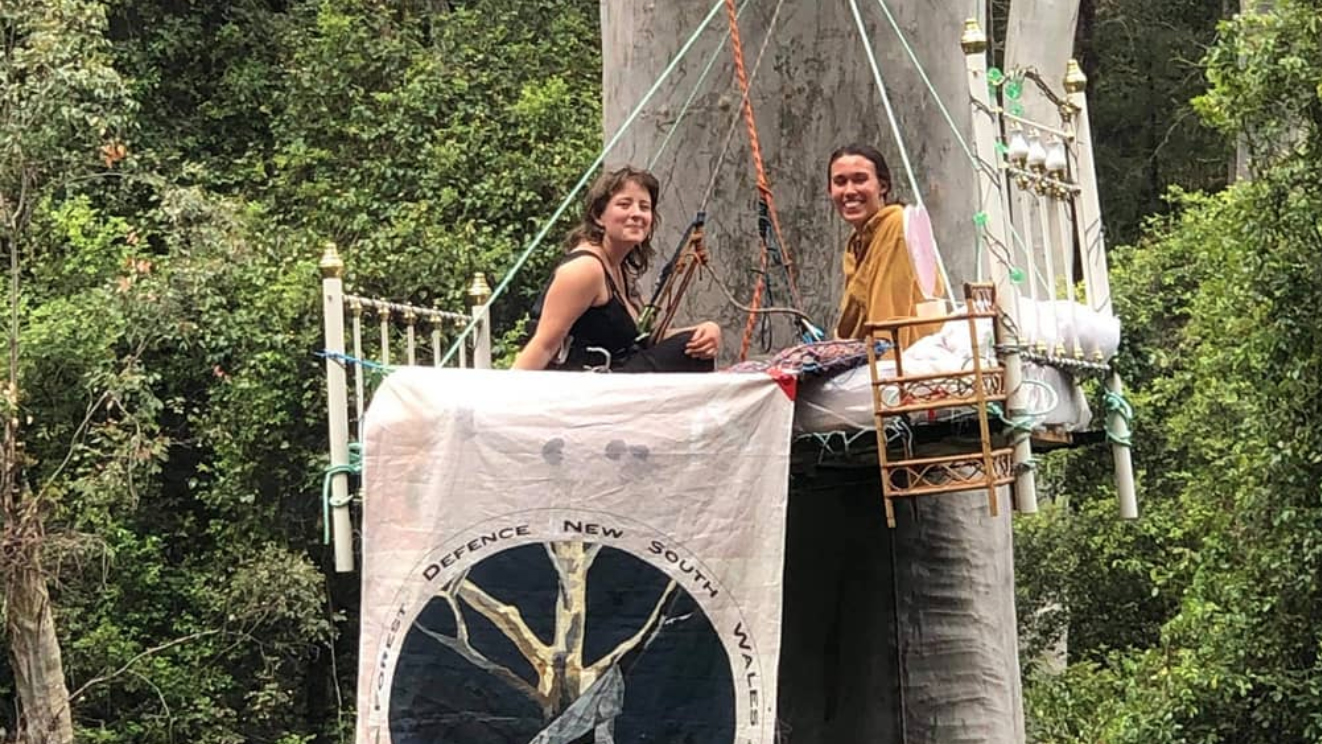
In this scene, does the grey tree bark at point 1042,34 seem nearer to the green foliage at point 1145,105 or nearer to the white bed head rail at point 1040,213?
the green foliage at point 1145,105

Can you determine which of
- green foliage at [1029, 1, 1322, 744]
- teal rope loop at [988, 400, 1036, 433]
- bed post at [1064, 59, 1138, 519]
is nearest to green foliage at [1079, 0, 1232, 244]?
green foliage at [1029, 1, 1322, 744]

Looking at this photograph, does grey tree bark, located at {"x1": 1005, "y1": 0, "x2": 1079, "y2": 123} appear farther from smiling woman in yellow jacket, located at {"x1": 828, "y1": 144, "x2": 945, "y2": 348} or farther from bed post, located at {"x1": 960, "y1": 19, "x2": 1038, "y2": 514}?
bed post, located at {"x1": 960, "y1": 19, "x2": 1038, "y2": 514}

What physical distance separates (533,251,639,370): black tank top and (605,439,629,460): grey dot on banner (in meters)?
0.59

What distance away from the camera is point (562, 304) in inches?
170

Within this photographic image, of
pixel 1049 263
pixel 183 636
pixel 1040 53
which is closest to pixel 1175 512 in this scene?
pixel 1040 53

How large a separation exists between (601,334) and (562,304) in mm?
151

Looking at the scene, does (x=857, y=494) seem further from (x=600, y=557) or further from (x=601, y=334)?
(x=600, y=557)

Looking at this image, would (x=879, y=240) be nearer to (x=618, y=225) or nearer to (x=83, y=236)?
(x=618, y=225)

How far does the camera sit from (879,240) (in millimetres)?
4270

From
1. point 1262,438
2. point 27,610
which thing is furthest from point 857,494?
point 27,610

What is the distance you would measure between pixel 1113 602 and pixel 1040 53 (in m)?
4.01

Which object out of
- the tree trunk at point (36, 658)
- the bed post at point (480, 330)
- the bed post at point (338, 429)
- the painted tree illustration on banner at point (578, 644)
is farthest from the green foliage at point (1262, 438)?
the tree trunk at point (36, 658)

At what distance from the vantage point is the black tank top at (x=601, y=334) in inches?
174

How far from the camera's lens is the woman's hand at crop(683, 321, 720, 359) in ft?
14.7
